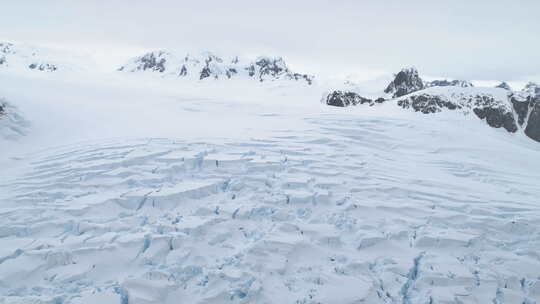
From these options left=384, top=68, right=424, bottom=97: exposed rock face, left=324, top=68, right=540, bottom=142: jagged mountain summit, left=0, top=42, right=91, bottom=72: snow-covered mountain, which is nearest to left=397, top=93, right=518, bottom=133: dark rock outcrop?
left=324, top=68, right=540, bottom=142: jagged mountain summit

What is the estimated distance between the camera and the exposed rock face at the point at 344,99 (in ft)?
108

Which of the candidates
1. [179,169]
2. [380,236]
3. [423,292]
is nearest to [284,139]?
[179,169]

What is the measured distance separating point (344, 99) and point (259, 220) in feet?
95.8

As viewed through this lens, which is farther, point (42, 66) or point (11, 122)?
point (42, 66)

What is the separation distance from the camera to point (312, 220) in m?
6.59

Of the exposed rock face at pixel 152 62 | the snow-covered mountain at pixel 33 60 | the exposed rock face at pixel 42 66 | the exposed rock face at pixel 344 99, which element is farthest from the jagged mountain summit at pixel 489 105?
the exposed rock face at pixel 42 66

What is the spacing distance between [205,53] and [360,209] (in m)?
93.4

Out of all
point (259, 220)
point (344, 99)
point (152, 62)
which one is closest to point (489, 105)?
point (344, 99)

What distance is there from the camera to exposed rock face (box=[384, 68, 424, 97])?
152 feet

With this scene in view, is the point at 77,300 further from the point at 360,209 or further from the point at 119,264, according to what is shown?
the point at 360,209

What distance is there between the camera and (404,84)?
46.8 metres

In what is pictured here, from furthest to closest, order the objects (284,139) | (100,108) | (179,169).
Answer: (100,108), (284,139), (179,169)

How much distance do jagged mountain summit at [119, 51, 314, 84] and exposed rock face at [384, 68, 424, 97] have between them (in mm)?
35015

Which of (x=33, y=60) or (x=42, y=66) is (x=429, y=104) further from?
(x=33, y=60)
